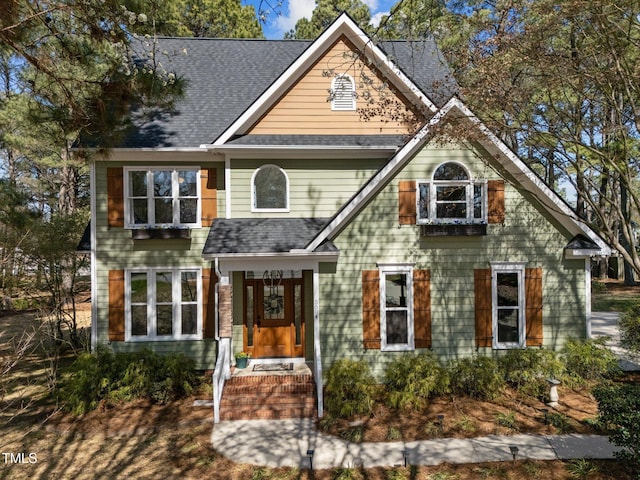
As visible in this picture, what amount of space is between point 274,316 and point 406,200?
4605 millimetres

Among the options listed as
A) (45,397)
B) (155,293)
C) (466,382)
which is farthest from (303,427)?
(45,397)

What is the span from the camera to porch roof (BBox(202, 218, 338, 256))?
366 inches

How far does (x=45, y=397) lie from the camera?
9.44 meters

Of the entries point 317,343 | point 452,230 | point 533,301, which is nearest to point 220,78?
point 452,230

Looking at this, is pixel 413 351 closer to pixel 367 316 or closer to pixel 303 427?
pixel 367 316

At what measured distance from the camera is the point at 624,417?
573cm

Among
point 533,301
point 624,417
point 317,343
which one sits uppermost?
point 533,301

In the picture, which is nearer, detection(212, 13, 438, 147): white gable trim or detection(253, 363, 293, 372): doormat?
detection(253, 363, 293, 372): doormat

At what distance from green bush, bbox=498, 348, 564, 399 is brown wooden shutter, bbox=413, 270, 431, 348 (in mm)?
1855

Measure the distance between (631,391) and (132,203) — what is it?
11508 millimetres

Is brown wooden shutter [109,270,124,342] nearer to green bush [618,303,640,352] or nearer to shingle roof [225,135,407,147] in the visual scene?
shingle roof [225,135,407,147]

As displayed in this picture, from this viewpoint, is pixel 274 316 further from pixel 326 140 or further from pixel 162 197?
pixel 326 140

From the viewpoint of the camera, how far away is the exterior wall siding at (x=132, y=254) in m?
10.6

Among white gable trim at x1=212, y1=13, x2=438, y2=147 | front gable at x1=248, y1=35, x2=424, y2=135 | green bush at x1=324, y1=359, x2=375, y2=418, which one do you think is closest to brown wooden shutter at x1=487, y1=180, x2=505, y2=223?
white gable trim at x1=212, y1=13, x2=438, y2=147
